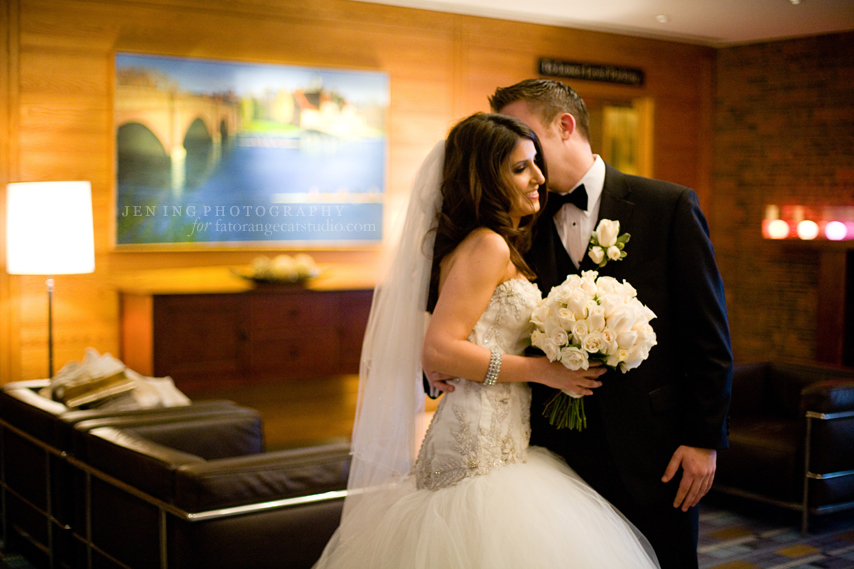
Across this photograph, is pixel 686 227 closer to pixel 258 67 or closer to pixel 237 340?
pixel 237 340

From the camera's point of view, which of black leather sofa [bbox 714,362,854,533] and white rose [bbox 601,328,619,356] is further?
black leather sofa [bbox 714,362,854,533]

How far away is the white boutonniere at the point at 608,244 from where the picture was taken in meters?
2.20

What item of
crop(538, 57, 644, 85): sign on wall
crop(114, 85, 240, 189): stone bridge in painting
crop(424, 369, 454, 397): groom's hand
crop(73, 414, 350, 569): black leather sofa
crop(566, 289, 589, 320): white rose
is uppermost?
crop(538, 57, 644, 85): sign on wall

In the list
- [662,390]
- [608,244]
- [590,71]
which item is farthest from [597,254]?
[590,71]

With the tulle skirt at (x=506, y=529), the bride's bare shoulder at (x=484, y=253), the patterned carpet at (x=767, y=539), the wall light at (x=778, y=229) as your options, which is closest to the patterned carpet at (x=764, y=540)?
the patterned carpet at (x=767, y=539)

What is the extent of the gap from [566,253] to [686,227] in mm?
354

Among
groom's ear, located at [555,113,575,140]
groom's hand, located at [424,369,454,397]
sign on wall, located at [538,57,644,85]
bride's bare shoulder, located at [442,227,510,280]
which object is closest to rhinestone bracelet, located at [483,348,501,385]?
groom's hand, located at [424,369,454,397]

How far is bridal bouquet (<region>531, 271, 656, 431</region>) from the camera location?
6.44ft

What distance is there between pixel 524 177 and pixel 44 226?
361cm

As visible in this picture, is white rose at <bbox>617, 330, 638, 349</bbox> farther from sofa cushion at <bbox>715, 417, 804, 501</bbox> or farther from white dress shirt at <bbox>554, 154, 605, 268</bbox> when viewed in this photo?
sofa cushion at <bbox>715, 417, 804, 501</bbox>

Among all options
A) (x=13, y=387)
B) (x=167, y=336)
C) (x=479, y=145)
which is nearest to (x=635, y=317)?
(x=479, y=145)

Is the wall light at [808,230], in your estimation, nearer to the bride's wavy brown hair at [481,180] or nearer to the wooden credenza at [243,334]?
the wooden credenza at [243,334]

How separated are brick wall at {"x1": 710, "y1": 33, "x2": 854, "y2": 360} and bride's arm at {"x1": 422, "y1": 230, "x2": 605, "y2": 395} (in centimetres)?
674

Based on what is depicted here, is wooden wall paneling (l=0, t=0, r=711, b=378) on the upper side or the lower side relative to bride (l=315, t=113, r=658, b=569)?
upper
